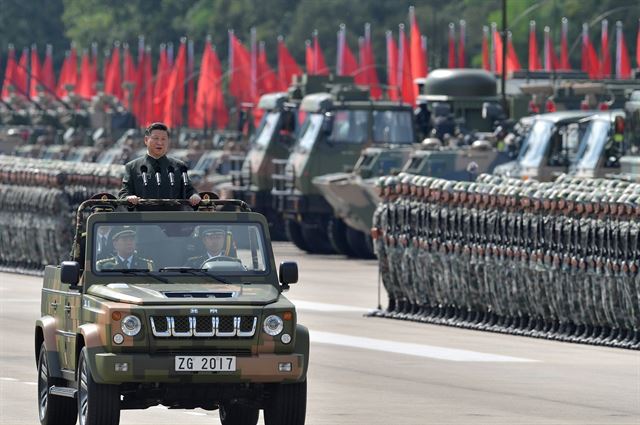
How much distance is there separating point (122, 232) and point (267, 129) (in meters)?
29.5

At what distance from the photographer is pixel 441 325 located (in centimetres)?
2658

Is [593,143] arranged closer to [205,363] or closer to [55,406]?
[55,406]

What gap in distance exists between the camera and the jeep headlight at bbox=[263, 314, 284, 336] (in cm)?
1442

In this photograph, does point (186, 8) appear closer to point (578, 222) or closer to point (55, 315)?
point (578, 222)

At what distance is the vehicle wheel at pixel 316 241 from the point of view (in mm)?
42375

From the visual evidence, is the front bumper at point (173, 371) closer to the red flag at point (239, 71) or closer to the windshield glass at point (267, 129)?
the windshield glass at point (267, 129)

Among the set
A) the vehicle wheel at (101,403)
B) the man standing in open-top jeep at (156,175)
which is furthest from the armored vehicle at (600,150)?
the vehicle wheel at (101,403)

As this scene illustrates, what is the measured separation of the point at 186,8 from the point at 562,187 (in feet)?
331

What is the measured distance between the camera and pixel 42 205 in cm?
3797

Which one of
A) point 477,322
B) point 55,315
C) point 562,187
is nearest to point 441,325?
point 477,322

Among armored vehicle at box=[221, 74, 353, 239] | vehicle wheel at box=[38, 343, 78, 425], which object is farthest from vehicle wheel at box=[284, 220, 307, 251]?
vehicle wheel at box=[38, 343, 78, 425]

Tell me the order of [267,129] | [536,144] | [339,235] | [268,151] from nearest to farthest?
[536,144], [339,235], [268,151], [267,129]

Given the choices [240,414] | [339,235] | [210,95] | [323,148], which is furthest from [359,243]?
[210,95]

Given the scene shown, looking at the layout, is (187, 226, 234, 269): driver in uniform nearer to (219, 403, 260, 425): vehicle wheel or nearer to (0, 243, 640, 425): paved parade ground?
(219, 403, 260, 425): vehicle wheel
